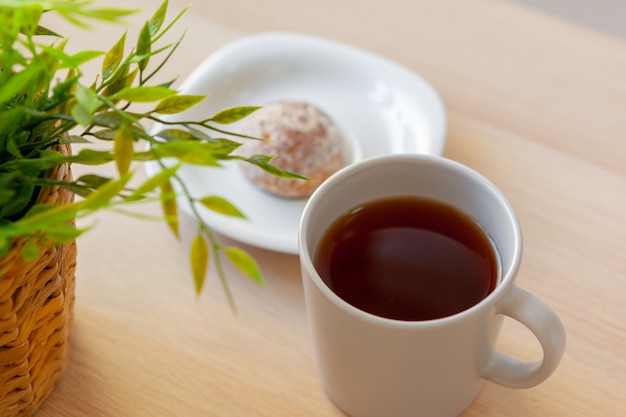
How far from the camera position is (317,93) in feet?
2.77

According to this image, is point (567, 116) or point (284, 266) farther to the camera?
point (567, 116)

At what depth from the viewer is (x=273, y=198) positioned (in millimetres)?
747

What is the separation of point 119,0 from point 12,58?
0.55 meters

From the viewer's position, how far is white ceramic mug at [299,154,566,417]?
479 mm

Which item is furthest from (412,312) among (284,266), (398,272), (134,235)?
(134,235)

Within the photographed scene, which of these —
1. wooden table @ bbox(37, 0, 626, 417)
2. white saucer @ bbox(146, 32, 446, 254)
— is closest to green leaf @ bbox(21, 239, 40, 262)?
wooden table @ bbox(37, 0, 626, 417)

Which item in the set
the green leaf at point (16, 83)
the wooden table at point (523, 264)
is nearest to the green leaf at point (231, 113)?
the green leaf at point (16, 83)

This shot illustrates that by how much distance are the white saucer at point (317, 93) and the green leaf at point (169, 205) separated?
0.33 metres

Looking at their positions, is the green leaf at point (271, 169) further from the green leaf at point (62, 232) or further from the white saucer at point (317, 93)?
Result: the white saucer at point (317, 93)

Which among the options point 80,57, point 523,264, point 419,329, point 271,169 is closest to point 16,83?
point 80,57

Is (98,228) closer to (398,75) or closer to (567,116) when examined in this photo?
(398,75)

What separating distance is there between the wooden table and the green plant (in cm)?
20

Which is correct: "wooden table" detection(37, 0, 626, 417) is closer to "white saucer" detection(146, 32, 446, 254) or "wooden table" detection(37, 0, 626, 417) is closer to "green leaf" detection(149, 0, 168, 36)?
"white saucer" detection(146, 32, 446, 254)

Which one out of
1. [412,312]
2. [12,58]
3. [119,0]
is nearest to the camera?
[12,58]
